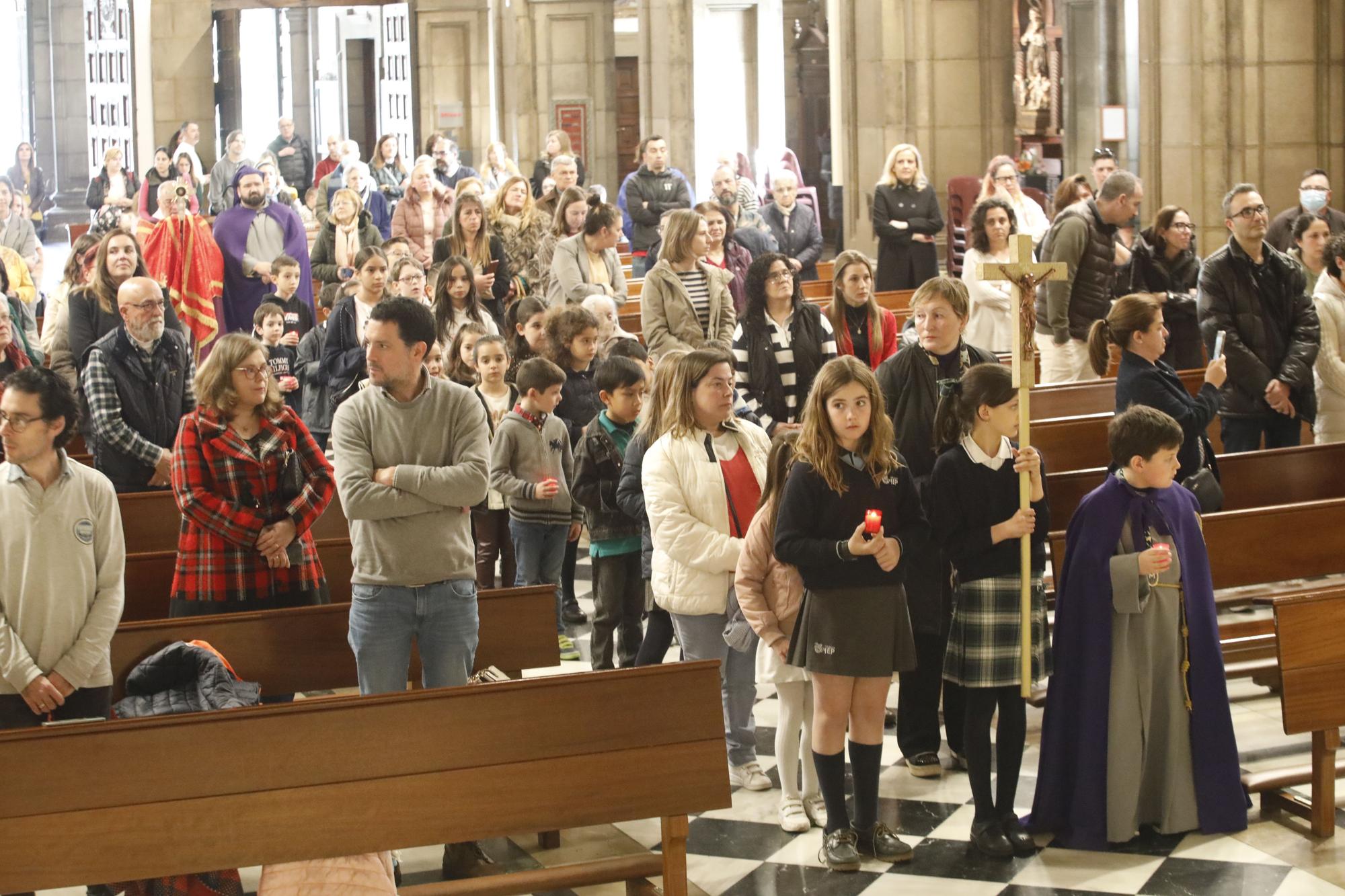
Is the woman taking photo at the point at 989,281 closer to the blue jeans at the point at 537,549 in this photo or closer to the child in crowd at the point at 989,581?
the blue jeans at the point at 537,549

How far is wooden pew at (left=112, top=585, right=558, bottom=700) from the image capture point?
17.3 feet

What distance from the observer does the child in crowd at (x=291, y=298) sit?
10281 mm

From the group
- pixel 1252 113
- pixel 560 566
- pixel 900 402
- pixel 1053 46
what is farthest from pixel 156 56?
pixel 900 402

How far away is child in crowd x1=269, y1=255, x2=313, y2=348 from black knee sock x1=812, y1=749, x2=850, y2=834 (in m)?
5.74

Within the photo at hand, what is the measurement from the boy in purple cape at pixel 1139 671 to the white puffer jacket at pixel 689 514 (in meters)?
1.12

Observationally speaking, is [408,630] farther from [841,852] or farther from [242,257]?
[242,257]

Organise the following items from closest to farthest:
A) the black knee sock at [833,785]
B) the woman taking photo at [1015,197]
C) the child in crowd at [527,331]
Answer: the black knee sock at [833,785] < the child in crowd at [527,331] < the woman taking photo at [1015,197]

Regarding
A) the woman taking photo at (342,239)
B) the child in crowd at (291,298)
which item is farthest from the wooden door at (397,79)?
the child in crowd at (291,298)

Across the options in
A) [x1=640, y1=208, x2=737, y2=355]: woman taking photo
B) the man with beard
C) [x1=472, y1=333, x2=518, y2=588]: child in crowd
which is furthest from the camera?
the man with beard

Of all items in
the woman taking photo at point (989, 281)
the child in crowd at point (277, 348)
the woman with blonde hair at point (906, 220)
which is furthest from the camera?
the woman with blonde hair at point (906, 220)

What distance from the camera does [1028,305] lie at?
17.8 ft

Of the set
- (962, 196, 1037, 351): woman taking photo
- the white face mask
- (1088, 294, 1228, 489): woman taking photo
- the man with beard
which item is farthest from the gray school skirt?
the white face mask

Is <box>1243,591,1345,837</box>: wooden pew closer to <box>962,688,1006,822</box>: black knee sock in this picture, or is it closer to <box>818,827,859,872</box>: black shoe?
<box>962,688,1006,822</box>: black knee sock

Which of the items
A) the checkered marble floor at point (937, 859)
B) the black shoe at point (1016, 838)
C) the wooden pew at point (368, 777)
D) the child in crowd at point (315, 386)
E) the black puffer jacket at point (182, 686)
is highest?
the child in crowd at point (315, 386)
